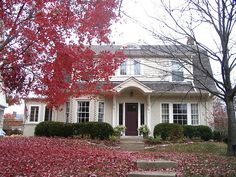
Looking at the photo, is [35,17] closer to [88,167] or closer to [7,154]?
[88,167]

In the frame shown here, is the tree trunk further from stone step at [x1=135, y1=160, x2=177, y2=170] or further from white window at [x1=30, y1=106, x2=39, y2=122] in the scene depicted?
white window at [x1=30, y1=106, x2=39, y2=122]

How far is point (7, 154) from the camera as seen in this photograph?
10.8 m

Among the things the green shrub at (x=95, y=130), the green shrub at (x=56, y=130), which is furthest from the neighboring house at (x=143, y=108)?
the green shrub at (x=95, y=130)

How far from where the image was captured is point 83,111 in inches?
886

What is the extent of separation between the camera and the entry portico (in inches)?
862

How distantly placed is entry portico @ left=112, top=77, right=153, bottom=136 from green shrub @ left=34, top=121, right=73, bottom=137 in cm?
328

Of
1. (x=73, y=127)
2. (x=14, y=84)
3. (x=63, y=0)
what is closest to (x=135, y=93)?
(x=73, y=127)

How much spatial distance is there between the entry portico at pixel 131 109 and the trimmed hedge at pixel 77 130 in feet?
6.40

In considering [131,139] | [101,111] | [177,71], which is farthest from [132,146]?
[177,71]

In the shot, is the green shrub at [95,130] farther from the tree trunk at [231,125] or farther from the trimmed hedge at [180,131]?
the tree trunk at [231,125]

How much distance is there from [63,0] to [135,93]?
1411cm

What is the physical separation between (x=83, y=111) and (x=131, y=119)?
3627 millimetres

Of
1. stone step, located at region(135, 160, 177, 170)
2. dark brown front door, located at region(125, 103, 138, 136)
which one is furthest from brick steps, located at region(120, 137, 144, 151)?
stone step, located at region(135, 160, 177, 170)

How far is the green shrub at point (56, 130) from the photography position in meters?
20.7
